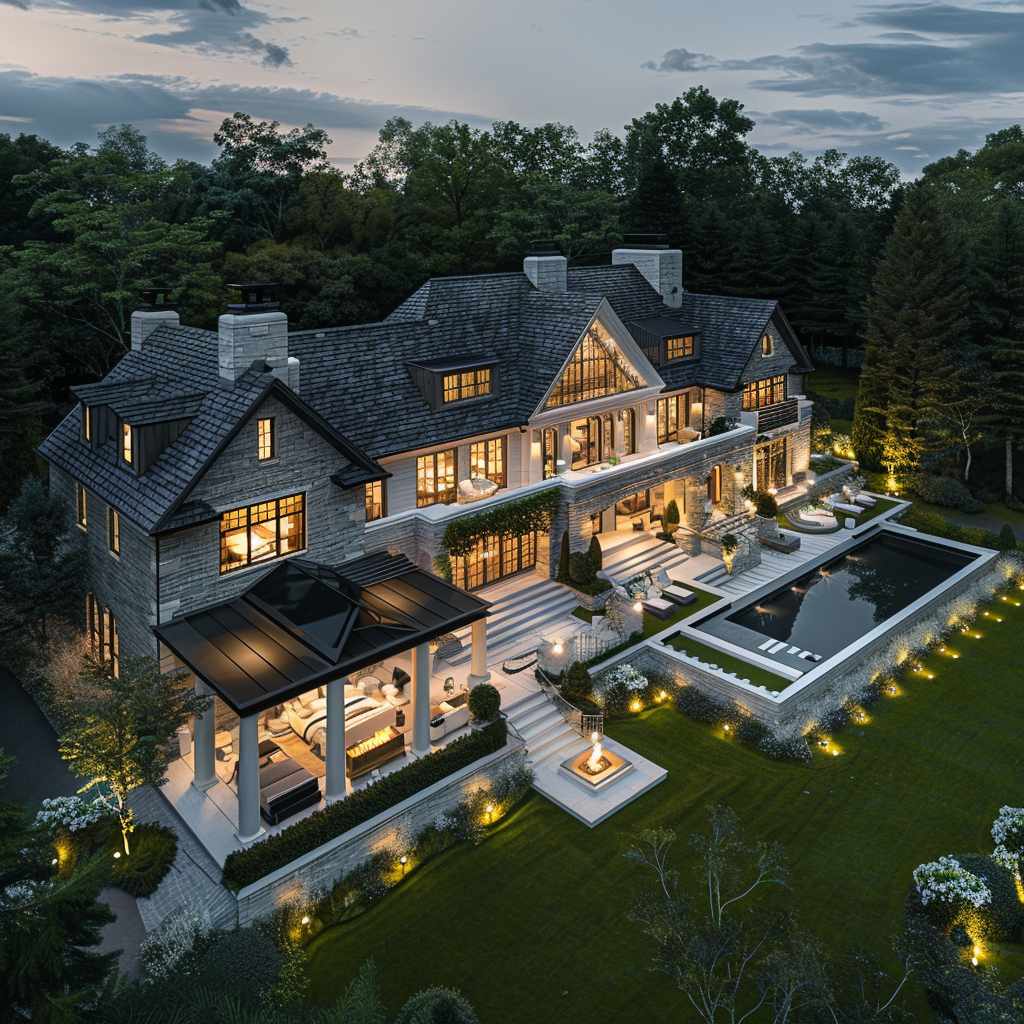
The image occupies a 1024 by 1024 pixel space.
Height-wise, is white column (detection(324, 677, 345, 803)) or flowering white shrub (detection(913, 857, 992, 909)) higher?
white column (detection(324, 677, 345, 803))

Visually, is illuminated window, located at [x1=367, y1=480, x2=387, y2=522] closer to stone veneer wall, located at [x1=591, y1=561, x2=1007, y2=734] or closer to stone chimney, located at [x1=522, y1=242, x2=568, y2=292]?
stone veneer wall, located at [x1=591, y1=561, x2=1007, y2=734]

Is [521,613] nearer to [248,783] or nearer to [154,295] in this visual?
[248,783]

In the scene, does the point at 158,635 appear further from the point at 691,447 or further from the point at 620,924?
the point at 691,447

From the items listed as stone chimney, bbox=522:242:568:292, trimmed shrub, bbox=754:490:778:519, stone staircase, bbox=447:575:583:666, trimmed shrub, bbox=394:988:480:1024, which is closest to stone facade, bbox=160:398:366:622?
stone staircase, bbox=447:575:583:666

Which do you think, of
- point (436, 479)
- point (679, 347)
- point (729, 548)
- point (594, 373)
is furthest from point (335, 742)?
point (679, 347)

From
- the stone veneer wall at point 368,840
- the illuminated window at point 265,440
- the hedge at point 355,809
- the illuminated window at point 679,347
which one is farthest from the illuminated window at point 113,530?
the illuminated window at point 679,347

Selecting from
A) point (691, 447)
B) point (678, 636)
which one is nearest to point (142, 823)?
point (678, 636)

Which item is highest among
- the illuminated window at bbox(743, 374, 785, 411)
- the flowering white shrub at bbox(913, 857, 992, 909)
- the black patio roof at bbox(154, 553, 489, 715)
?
the illuminated window at bbox(743, 374, 785, 411)
